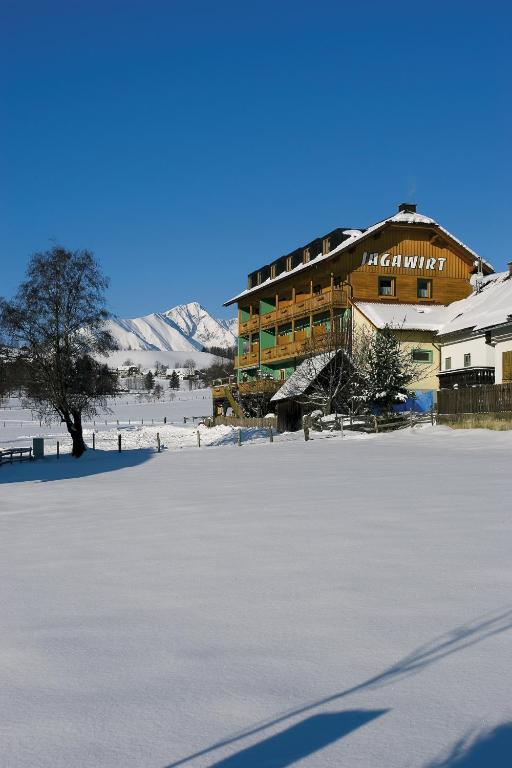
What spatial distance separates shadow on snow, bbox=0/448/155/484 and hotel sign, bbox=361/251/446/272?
2211 cm

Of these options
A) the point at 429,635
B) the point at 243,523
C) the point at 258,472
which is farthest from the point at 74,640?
the point at 258,472

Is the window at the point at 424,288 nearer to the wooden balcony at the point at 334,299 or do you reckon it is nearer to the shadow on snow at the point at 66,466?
the wooden balcony at the point at 334,299

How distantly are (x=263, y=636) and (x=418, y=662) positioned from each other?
4.23 feet

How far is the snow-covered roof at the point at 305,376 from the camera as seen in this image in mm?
43191

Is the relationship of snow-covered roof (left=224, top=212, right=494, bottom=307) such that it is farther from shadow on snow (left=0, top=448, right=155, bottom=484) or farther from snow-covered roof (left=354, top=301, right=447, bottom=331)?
shadow on snow (left=0, top=448, right=155, bottom=484)

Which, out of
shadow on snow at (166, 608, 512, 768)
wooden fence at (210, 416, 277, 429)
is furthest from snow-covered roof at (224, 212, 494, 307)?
shadow on snow at (166, 608, 512, 768)

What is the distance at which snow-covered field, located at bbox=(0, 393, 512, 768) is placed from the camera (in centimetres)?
405

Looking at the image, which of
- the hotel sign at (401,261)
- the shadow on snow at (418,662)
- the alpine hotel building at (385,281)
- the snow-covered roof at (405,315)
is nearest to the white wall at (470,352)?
the alpine hotel building at (385,281)

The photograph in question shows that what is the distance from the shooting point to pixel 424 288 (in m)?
50.0

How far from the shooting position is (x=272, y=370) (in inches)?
2279

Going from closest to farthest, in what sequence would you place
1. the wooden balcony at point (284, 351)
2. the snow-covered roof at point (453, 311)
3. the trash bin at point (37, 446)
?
the trash bin at point (37, 446)
the snow-covered roof at point (453, 311)
the wooden balcony at point (284, 351)

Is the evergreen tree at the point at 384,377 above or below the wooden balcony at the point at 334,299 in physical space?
below

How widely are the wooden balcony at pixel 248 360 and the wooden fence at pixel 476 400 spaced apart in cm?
2642

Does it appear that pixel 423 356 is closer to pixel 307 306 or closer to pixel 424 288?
pixel 424 288
